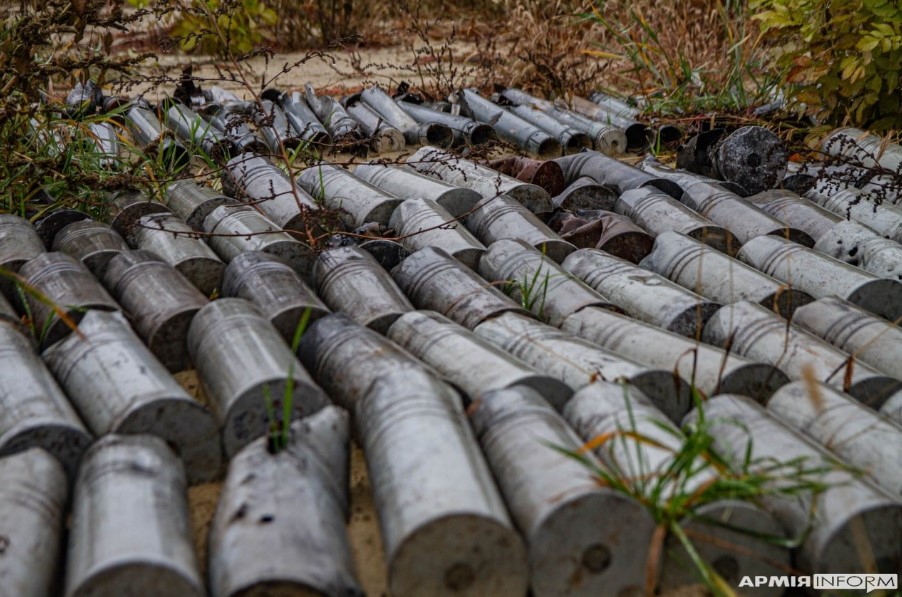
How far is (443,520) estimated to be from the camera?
2.17m

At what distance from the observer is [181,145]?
5.24 m

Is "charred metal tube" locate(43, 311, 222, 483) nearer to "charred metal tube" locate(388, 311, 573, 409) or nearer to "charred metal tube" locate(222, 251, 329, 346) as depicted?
"charred metal tube" locate(222, 251, 329, 346)

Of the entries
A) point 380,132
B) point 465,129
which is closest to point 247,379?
point 380,132

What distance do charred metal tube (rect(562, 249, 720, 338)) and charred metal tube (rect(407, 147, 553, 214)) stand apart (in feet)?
2.06

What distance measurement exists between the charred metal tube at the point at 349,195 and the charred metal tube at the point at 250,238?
0.39 metres

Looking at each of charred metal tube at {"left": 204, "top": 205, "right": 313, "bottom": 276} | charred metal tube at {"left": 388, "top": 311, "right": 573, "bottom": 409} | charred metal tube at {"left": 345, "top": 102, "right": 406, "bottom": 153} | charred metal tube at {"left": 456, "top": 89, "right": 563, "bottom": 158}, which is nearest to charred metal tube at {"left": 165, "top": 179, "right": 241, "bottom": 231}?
charred metal tube at {"left": 204, "top": 205, "right": 313, "bottom": 276}

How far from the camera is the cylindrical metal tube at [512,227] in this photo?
13.6 ft

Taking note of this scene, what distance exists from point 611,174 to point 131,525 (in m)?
3.44

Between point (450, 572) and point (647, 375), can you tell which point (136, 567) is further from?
point (647, 375)

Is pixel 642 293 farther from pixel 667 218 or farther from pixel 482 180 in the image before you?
pixel 482 180

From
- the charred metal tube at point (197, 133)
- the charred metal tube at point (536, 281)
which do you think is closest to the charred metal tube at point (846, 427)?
the charred metal tube at point (536, 281)

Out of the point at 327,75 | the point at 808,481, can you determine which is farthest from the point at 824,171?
the point at 327,75

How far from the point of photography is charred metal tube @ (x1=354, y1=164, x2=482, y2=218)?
462 centimetres

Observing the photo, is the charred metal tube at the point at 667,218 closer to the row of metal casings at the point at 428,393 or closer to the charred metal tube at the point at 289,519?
the row of metal casings at the point at 428,393
